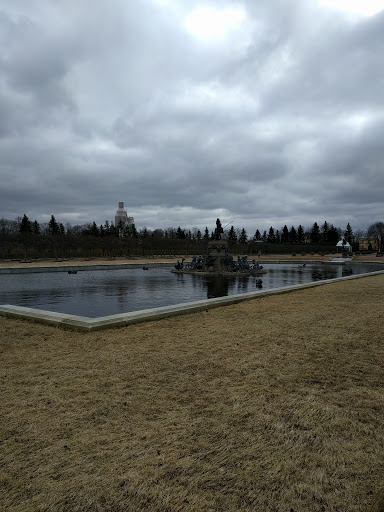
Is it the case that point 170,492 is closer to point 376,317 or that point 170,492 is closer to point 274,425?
point 274,425

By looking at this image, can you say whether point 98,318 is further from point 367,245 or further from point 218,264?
point 367,245

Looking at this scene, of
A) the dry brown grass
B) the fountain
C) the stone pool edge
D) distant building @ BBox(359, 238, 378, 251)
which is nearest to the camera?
the dry brown grass

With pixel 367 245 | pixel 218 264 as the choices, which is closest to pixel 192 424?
pixel 218 264

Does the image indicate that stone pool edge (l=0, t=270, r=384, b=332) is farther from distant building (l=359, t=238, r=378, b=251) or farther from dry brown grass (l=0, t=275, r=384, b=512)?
distant building (l=359, t=238, r=378, b=251)

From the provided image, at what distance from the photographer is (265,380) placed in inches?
175

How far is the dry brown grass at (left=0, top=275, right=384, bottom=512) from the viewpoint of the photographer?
243cm

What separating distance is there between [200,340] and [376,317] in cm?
468

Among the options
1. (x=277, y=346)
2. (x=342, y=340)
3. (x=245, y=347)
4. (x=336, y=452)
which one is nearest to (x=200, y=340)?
(x=245, y=347)

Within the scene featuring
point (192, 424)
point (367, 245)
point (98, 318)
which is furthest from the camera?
point (367, 245)

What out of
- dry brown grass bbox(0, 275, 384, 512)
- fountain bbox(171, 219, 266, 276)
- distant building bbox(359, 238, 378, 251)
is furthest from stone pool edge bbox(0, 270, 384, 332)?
distant building bbox(359, 238, 378, 251)

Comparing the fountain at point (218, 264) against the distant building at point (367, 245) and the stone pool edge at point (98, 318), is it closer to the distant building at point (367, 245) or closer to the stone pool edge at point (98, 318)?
the stone pool edge at point (98, 318)

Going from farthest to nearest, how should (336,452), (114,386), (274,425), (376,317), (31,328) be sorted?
(376,317) < (31,328) < (114,386) < (274,425) < (336,452)

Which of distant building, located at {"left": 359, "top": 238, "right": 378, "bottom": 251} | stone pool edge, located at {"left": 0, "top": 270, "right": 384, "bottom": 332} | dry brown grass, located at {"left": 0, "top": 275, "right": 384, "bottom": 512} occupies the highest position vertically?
distant building, located at {"left": 359, "top": 238, "right": 378, "bottom": 251}

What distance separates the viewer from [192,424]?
3334 millimetres
